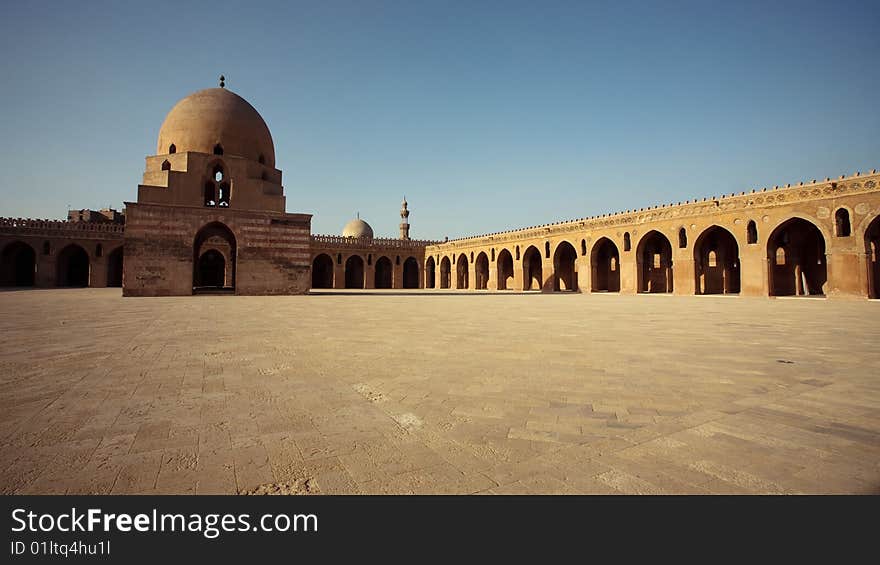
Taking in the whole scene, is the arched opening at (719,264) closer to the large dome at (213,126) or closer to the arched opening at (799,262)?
the arched opening at (799,262)

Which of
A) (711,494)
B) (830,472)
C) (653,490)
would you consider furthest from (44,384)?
(830,472)

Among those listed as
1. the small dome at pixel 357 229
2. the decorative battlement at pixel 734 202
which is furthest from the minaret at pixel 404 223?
the decorative battlement at pixel 734 202

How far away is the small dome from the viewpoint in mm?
45784

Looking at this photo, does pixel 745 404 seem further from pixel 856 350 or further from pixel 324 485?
pixel 856 350

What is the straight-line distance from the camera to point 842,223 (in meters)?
18.7

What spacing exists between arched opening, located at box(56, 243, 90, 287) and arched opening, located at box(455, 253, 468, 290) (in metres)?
28.2

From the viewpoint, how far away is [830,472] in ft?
7.39

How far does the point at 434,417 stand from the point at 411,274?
41808mm

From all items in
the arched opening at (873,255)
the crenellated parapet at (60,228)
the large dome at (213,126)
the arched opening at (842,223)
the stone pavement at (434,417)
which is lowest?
the stone pavement at (434,417)

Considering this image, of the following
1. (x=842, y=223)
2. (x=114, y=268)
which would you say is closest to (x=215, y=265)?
(x=114, y=268)

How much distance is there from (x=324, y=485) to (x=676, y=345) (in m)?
5.83

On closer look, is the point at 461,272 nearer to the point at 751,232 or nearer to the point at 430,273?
the point at 430,273

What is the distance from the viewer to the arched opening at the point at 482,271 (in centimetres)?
3900

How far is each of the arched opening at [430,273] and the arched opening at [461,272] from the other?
359 cm
